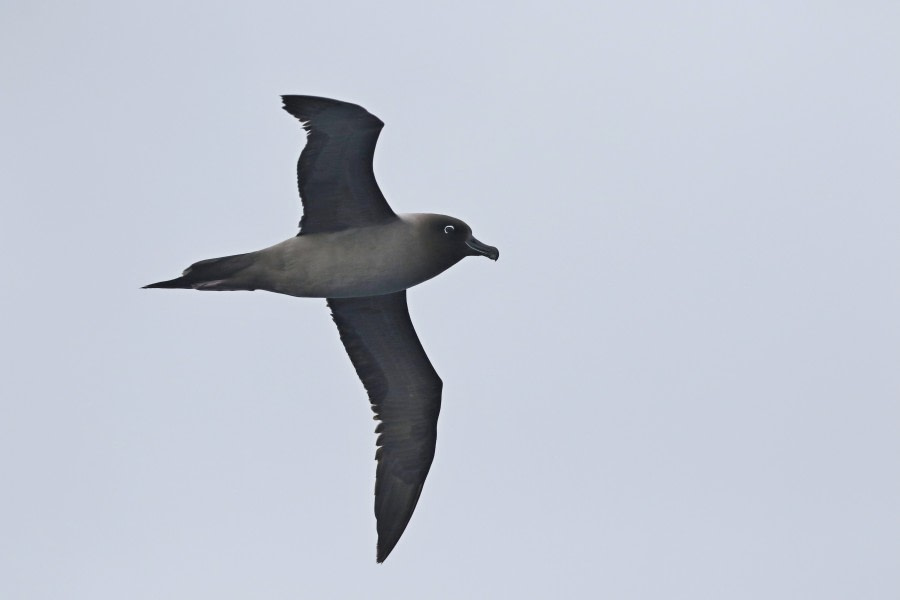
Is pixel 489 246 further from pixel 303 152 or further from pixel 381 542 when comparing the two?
pixel 381 542

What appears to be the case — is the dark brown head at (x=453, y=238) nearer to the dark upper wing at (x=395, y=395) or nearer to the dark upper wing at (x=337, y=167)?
the dark upper wing at (x=337, y=167)

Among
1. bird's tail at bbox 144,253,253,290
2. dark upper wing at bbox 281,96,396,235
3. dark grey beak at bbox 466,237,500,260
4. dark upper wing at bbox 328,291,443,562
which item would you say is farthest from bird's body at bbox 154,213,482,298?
dark upper wing at bbox 328,291,443,562

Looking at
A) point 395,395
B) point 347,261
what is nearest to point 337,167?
point 347,261

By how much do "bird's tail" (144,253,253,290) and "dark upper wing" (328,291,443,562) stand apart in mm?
2144

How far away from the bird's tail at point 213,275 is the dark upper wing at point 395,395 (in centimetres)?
214

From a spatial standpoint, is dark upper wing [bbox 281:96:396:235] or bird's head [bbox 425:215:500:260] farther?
bird's head [bbox 425:215:500:260]

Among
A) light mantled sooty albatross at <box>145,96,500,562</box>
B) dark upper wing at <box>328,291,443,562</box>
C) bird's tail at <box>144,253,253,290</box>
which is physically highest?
light mantled sooty albatross at <box>145,96,500,562</box>

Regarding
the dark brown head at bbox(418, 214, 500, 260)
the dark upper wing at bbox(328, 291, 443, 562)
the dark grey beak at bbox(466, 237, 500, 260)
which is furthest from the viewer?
the dark upper wing at bbox(328, 291, 443, 562)

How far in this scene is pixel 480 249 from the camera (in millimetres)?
16875

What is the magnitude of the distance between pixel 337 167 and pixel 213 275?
1853 mm

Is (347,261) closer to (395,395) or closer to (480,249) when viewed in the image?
(480,249)

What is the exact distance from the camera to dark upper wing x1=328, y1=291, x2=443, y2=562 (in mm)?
18094

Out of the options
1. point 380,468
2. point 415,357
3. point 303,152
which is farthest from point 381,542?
point 303,152

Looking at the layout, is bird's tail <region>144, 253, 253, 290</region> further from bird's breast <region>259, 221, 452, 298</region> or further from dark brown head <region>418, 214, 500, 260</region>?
dark brown head <region>418, 214, 500, 260</region>
